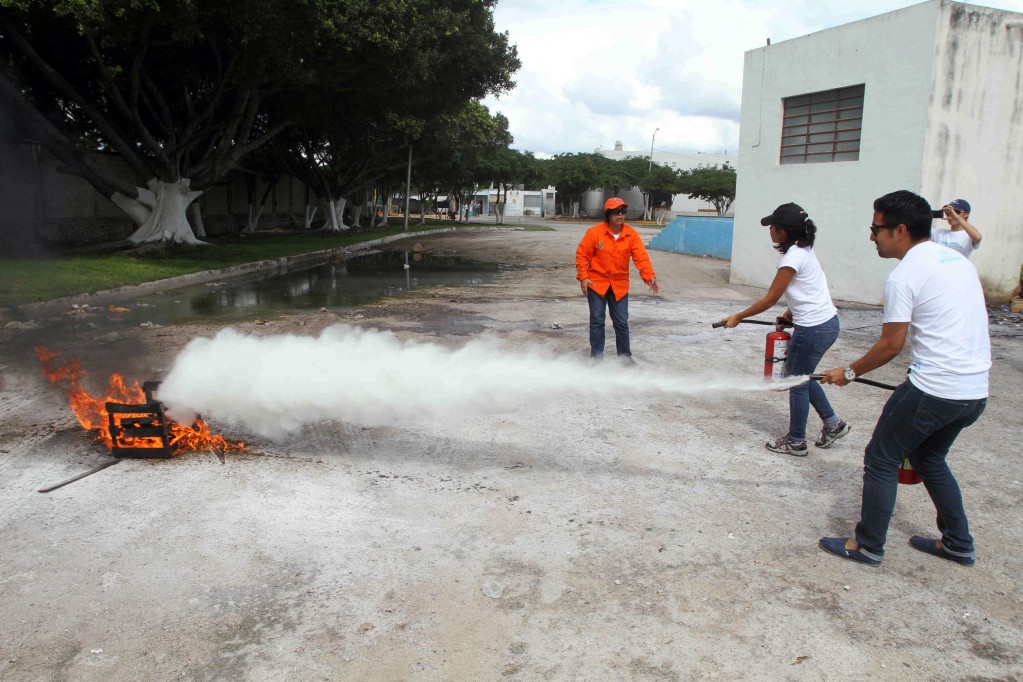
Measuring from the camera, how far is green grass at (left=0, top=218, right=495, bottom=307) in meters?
11.1

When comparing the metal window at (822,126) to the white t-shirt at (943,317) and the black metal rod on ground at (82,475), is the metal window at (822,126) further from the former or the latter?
the black metal rod on ground at (82,475)

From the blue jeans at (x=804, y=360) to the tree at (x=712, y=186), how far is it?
188 ft

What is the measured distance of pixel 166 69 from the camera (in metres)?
19.0

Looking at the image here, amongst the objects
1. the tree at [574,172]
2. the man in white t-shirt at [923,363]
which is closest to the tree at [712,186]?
the tree at [574,172]

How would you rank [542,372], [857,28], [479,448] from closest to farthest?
[479,448] < [542,372] < [857,28]

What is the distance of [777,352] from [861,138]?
33.0 ft

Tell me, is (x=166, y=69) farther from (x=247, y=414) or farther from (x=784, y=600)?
(x=784, y=600)

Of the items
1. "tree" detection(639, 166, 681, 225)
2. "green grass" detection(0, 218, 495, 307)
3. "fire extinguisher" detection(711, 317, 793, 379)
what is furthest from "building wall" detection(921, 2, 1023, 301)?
"tree" detection(639, 166, 681, 225)

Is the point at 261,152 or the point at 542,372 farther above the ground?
A: the point at 261,152

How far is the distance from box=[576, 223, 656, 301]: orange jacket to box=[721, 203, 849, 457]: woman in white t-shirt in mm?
2268

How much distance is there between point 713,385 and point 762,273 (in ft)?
36.3

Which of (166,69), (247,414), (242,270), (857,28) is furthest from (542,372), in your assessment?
(166,69)

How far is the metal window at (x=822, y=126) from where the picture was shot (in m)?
13.4

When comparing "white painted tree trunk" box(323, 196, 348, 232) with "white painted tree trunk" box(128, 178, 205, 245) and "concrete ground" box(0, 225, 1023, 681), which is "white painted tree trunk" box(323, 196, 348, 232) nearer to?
"white painted tree trunk" box(128, 178, 205, 245)
